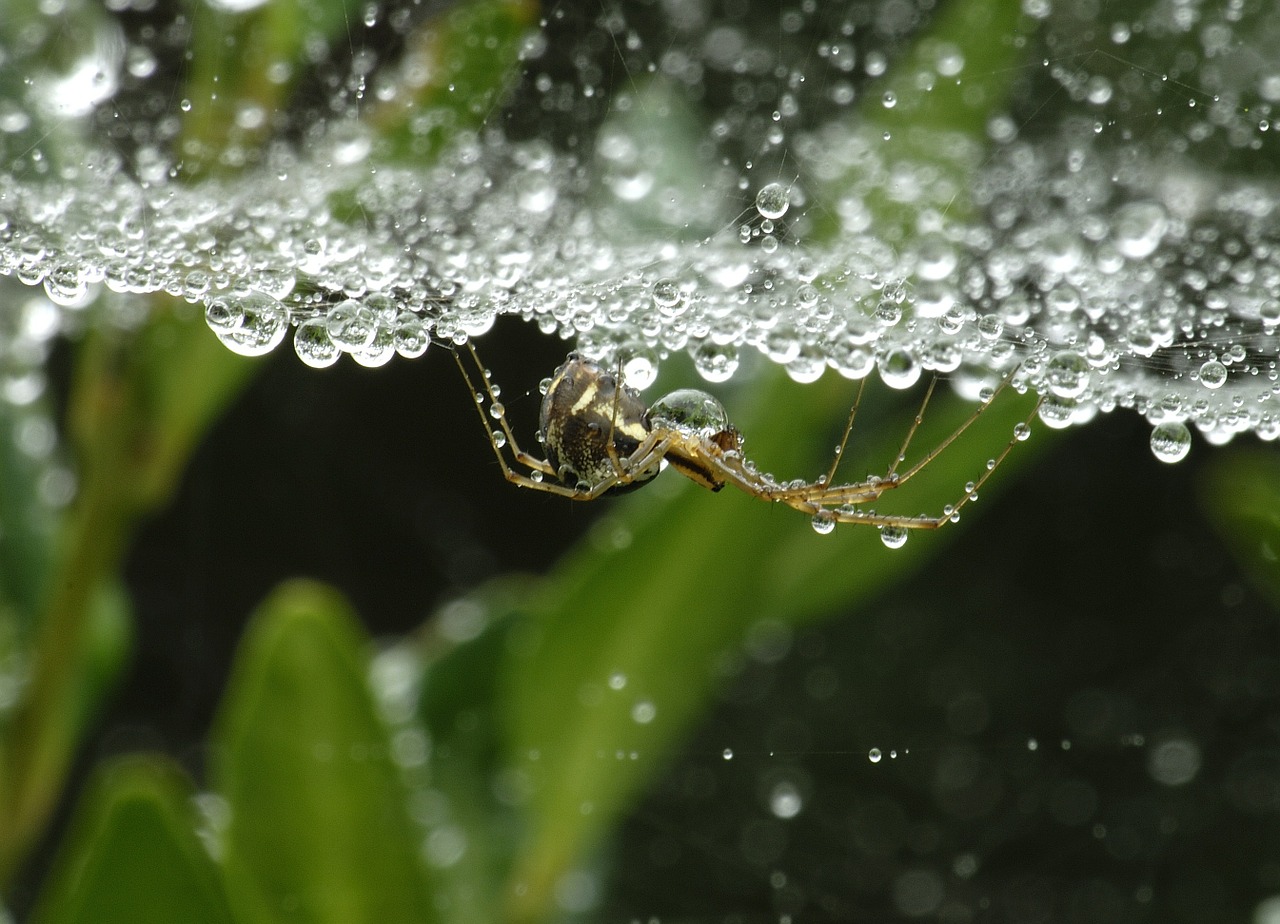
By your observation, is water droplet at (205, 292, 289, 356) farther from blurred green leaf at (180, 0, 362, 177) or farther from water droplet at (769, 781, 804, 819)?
water droplet at (769, 781, 804, 819)

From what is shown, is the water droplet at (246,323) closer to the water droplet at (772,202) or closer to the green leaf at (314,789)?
the green leaf at (314,789)

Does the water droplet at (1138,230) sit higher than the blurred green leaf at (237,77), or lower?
lower

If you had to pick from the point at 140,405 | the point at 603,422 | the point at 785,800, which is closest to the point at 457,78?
the point at 603,422

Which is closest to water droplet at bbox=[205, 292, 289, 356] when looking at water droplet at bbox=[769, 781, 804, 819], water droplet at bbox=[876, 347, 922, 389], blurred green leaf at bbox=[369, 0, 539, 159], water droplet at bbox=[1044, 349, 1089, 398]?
blurred green leaf at bbox=[369, 0, 539, 159]

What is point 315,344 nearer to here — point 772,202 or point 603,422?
point 603,422

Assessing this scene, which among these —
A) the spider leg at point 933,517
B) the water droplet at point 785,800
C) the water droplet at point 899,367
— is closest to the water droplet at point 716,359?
the water droplet at point 899,367

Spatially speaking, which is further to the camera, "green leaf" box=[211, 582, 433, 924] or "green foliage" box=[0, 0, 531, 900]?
"green foliage" box=[0, 0, 531, 900]
